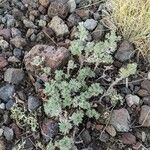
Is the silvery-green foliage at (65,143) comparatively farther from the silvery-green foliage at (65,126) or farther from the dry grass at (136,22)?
the dry grass at (136,22)

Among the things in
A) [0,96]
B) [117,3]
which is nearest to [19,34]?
[0,96]

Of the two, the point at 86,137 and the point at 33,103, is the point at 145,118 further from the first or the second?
the point at 33,103

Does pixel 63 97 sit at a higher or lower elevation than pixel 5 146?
higher

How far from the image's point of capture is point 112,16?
8.48ft

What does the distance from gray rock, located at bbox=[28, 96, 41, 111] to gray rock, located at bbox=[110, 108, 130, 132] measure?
0.40 metres

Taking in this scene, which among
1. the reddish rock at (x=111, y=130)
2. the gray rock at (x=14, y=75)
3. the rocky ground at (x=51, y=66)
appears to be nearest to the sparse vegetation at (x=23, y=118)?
the rocky ground at (x=51, y=66)

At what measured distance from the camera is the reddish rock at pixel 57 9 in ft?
8.39

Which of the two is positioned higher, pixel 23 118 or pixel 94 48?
pixel 94 48

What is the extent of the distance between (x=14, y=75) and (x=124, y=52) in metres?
0.63

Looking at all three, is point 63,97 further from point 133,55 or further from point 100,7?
point 100,7

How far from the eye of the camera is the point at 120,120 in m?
2.26

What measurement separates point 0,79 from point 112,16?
76 cm

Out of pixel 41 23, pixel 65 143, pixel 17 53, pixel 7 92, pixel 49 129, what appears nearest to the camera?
pixel 65 143

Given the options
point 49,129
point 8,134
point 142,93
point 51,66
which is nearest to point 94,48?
point 51,66
